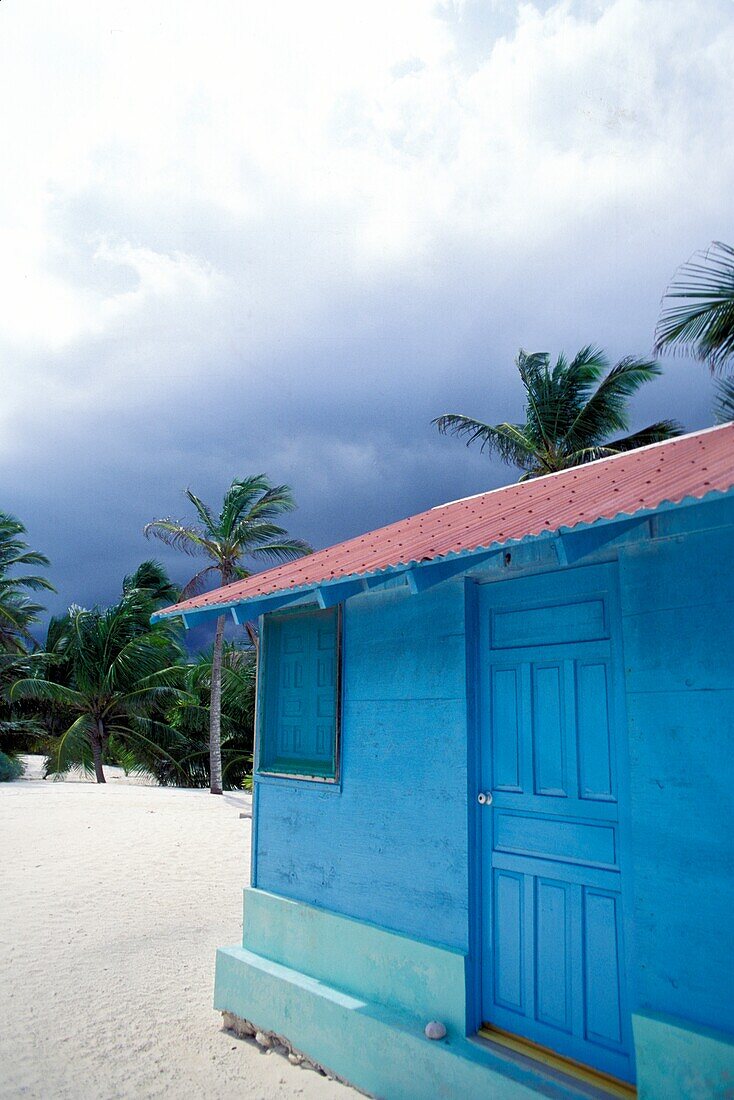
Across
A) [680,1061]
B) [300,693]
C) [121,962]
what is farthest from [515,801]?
[121,962]

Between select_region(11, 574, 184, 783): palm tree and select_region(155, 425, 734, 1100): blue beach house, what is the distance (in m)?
18.3

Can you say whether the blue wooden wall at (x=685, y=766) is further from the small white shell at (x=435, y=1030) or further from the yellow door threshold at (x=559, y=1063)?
the small white shell at (x=435, y=1030)

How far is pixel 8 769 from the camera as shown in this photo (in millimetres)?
21562

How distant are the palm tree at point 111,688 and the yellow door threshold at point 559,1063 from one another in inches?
789

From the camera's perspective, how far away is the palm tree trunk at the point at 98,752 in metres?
22.7

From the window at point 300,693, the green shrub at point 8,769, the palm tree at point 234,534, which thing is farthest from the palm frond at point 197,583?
the window at point 300,693

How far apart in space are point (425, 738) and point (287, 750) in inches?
59.4

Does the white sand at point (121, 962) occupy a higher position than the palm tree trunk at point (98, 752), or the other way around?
the palm tree trunk at point (98, 752)

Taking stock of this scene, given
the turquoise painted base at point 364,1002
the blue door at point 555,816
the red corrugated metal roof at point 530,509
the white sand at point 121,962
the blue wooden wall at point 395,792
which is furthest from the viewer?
the white sand at point 121,962

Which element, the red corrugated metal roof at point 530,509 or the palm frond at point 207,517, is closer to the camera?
the red corrugated metal roof at point 530,509

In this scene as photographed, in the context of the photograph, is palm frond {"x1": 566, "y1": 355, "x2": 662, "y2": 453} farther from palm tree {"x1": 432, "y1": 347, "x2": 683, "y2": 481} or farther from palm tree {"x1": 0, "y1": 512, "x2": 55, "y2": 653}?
palm tree {"x1": 0, "y1": 512, "x2": 55, "y2": 653}

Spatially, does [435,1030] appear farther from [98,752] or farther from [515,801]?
[98,752]

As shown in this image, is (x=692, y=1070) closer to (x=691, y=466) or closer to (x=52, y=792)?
(x=691, y=466)

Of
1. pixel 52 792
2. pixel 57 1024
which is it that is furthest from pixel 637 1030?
pixel 52 792
